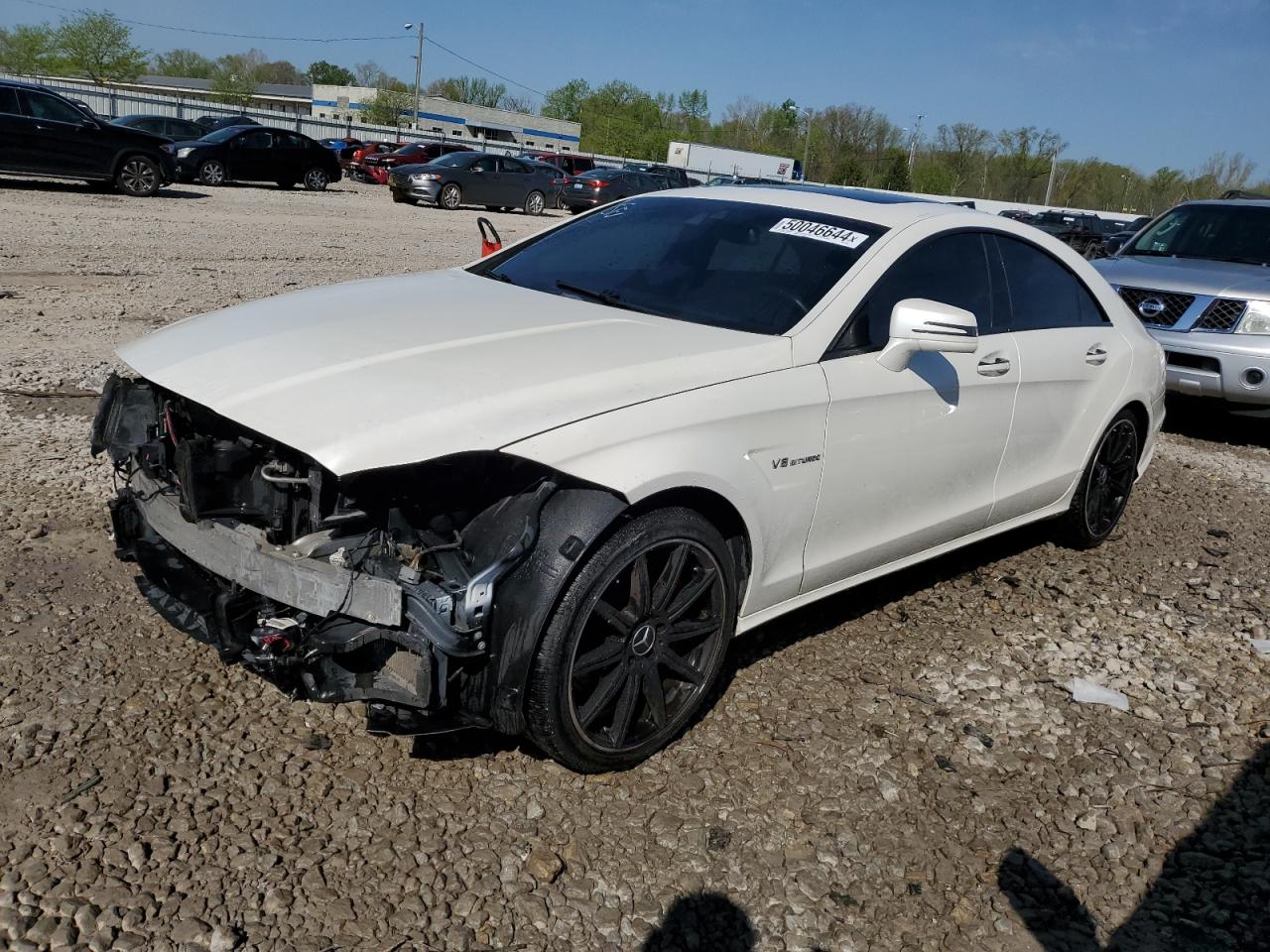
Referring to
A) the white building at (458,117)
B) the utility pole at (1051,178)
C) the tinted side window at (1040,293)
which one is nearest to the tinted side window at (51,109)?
the tinted side window at (1040,293)

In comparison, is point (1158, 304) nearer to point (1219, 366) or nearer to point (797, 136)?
point (1219, 366)

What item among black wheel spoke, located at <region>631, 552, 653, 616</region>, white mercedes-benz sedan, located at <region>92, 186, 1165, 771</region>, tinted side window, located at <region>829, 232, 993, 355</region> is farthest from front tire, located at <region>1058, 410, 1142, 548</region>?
black wheel spoke, located at <region>631, 552, 653, 616</region>

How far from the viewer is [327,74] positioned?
444 feet

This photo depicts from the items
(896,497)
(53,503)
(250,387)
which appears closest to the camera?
(250,387)

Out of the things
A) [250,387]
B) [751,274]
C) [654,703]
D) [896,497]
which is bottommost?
[654,703]

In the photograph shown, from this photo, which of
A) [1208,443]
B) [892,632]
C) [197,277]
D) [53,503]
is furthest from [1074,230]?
[53,503]

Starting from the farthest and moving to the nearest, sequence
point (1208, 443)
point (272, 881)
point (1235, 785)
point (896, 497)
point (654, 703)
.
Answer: point (1208, 443) → point (896, 497) → point (1235, 785) → point (654, 703) → point (272, 881)

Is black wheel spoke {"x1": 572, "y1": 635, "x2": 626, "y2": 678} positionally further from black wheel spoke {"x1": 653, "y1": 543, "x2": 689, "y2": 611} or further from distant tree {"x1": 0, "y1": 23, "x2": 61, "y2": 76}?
distant tree {"x1": 0, "y1": 23, "x2": 61, "y2": 76}

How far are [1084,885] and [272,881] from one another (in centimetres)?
214

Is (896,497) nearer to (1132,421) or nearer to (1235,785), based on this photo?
(1235,785)

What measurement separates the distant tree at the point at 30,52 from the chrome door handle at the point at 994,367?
100m

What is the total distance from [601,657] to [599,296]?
1.49 m

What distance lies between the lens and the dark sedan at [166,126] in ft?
86.8

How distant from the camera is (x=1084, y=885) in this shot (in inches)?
118
